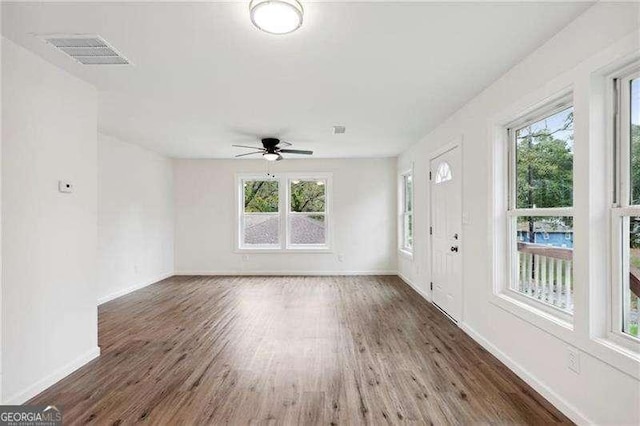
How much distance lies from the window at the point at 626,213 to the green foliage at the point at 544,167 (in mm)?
365

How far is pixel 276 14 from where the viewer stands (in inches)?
71.3

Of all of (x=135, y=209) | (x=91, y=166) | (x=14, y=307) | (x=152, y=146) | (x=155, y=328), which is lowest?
(x=155, y=328)

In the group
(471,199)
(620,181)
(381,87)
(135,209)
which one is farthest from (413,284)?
(135,209)

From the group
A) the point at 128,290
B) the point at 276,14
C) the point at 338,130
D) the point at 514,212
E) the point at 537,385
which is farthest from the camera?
the point at 128,290

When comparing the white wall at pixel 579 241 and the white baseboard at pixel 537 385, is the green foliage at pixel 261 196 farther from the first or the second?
the white baseboard at pixel 537 385

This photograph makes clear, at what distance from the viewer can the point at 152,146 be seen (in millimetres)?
5785

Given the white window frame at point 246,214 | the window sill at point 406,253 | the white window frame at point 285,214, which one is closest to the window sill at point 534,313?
the window sill at point 406,253

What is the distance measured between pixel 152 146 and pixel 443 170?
188 inches

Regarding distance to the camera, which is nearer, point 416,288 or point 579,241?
point 579,241

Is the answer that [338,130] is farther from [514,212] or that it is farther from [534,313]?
[534,313]

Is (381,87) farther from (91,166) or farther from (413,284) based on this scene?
(413,284)

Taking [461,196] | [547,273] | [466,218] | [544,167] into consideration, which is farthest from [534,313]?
[461,196]

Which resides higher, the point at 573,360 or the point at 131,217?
the point at 131,217

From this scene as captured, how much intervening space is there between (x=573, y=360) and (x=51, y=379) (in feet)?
12.0
